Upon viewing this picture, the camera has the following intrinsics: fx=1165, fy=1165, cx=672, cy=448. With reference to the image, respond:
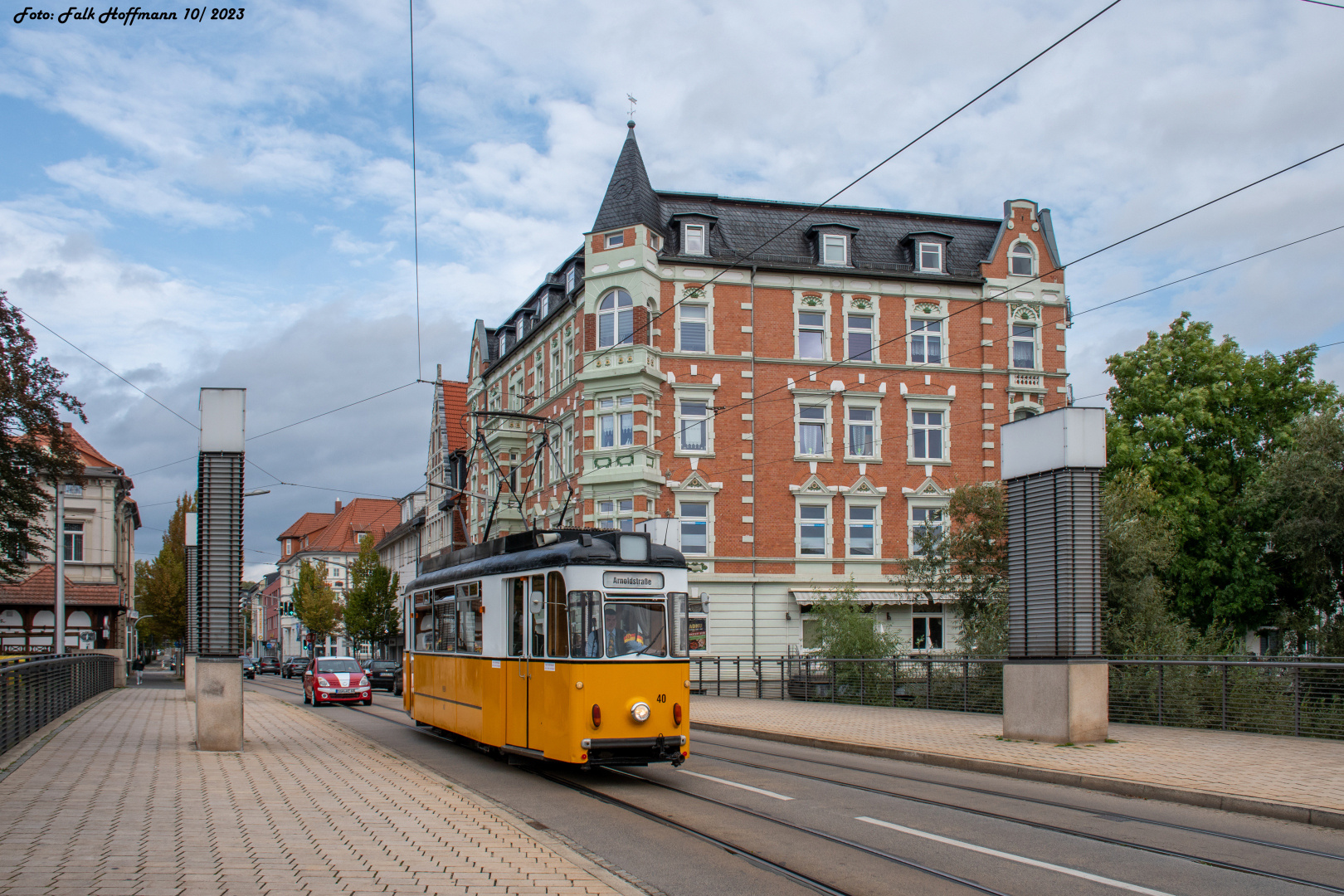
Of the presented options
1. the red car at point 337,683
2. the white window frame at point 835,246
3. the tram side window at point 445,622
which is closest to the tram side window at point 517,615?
the tram side window at point 445,622

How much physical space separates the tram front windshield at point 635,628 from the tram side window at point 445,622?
4761mm

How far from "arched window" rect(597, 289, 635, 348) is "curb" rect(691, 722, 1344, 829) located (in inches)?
882

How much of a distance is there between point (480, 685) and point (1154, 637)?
15.7 metres

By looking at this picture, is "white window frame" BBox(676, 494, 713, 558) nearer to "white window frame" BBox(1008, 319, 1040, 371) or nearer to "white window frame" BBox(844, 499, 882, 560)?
"white window frame" BBox(844, 499, 882, 560)

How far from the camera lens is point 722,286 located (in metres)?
40.5

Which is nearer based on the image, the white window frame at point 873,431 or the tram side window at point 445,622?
the tram side window at point 445,622

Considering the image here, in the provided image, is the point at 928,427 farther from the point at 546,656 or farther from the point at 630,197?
the point at 546,656

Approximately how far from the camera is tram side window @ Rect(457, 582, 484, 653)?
16219 millimetres

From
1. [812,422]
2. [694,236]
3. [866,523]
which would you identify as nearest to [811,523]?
[866,523]

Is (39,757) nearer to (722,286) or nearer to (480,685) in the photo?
(480,685)

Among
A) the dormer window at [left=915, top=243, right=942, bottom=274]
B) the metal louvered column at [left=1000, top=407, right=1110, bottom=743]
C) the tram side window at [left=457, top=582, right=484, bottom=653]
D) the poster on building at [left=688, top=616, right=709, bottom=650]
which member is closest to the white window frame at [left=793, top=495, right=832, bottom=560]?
the poster on building at [left=688, top=616, right=709, bottom=650]

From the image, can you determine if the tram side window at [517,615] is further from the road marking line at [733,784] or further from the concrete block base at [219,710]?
the concrete block base at [219,710]

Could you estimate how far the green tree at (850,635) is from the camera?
96.6ft

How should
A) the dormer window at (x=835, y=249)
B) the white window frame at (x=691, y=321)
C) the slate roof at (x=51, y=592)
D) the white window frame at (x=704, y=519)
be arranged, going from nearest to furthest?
the white window frame at (x=704, y=519) < the white window frame at (x=691, y=321) < the dormer window at (x=835, y=249) < the slate roof at (x=51, y=592)
